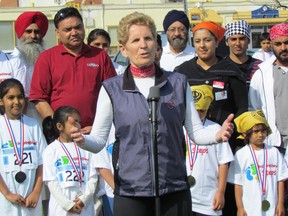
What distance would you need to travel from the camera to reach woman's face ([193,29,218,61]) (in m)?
6.26

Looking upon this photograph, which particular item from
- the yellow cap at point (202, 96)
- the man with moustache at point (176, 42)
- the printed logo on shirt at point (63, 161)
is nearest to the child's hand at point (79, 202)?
the printed logo on shirt at point (63, 161)

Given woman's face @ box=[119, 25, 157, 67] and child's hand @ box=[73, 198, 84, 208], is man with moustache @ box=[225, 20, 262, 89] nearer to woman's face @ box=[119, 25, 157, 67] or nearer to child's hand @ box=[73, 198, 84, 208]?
child's hand @ box=[73, 198, 84, 208]

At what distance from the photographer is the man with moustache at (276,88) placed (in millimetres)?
6422

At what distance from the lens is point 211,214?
5918 millimetres

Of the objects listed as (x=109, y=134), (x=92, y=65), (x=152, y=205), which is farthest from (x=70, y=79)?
(x=152, y=205)

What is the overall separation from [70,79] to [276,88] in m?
2.10

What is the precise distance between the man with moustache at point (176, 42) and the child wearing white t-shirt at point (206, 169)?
59.4 inches

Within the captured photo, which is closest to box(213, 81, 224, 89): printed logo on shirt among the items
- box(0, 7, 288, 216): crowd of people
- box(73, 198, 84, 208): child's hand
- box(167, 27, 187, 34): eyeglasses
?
box(0, 7, 288, 216): crowd of people

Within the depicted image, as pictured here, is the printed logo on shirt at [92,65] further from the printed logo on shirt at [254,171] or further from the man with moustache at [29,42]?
the printed logo on shirt at [254,171]

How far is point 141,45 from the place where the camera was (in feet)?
13.6

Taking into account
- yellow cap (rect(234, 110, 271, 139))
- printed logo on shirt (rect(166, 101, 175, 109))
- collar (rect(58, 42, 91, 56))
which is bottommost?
yellow cap (rect(234, 110, 271, 139))

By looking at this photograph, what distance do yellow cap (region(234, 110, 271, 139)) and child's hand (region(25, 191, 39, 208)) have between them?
2.08m

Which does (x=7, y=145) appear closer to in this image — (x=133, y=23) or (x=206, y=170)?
(x=206, y=170)

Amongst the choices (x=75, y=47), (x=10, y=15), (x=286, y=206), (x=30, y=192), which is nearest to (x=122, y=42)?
(x=75, y=47)
